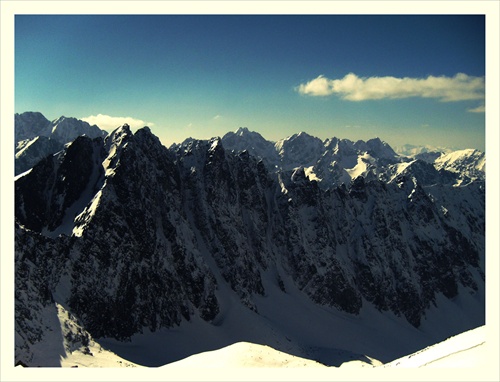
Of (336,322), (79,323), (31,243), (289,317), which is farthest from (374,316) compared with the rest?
(31,243)

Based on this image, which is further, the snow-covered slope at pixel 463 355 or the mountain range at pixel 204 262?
the mountain range at pixel 204 262

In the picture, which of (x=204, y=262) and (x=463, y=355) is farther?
(x=204, y=262)

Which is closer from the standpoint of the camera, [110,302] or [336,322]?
[110,302]

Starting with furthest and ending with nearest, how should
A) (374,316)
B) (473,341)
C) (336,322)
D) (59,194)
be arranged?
(374,316) < (336,322) < (59,194) < (473,341)

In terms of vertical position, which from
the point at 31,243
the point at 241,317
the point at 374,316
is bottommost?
the point at 374,316

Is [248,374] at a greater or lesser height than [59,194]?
lesser

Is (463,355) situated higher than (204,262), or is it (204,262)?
(463,355)

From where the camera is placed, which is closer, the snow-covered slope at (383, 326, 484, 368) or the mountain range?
the snow-covered slope at (383, 326, 484, 368)

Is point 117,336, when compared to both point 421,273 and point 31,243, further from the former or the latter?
point 421,273
